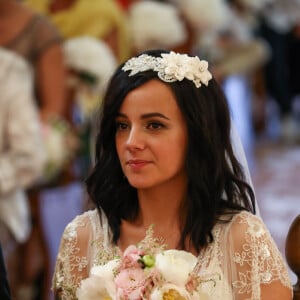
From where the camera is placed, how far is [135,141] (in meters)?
2.20

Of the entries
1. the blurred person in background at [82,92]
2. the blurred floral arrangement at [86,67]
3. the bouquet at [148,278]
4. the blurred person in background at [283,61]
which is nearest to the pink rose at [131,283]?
the bouquet at [148,278]

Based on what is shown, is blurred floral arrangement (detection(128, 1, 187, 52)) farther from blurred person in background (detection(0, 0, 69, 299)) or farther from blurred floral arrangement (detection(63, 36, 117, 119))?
blurred person in background (detection(0, 0, 69, 299))

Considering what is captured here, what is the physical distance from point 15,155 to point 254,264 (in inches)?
81.7

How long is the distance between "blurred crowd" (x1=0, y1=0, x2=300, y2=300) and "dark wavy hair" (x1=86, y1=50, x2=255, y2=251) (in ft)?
1.36

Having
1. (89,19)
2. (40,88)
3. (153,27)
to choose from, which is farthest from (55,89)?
(153,27)

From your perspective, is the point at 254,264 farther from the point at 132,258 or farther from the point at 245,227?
the point at 132,258

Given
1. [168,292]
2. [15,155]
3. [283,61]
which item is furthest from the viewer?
[283,61]

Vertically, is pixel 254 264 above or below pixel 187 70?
below

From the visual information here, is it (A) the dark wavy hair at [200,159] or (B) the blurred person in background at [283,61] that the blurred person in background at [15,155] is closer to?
(A) the dark wavy hair at [200,159]

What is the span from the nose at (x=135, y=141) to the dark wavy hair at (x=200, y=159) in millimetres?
93

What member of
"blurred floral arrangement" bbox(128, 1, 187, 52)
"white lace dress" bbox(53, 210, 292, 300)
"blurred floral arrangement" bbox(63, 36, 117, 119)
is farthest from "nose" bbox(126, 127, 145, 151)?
"blurred floral arrangement" bbox(128, 1, 187, 52)

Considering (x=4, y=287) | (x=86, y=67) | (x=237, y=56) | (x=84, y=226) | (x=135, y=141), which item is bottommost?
(x=4, y=287)

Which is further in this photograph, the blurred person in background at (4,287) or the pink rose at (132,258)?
the blurred person in background at (4,287)

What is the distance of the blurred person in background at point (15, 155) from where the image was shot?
13.6 ft
